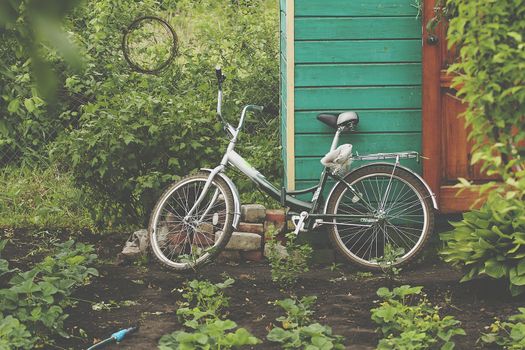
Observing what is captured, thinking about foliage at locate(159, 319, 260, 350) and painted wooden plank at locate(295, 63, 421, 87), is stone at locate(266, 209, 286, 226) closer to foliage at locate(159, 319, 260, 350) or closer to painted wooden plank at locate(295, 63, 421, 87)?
painted wooden plank at locate(295, 63, 421, 87)

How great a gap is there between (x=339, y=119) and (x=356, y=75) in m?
0.37

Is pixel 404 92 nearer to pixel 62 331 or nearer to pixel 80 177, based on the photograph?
pixel 80 177

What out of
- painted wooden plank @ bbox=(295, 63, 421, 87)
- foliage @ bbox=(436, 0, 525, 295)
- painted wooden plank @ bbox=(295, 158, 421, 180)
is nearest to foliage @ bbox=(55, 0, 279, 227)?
painted wooden plank @ bbox=(295, 158, 421, 180)

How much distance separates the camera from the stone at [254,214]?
716cm

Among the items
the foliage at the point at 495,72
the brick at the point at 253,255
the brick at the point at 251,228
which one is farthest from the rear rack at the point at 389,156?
the foliage at the point at 495,72

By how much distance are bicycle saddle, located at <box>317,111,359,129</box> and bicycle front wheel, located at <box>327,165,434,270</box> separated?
13.2 inches

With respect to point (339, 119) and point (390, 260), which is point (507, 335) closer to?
point (390, 260)

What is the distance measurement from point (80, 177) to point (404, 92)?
248 cm

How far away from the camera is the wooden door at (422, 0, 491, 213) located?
675cm

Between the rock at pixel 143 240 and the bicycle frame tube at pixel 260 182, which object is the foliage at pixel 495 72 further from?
the rock at pixel 143 240

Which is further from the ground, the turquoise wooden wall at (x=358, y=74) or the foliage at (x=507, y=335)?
the turquoise wooden wall at (x=358, y=74)

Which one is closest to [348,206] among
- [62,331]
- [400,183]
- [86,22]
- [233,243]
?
[400,183]

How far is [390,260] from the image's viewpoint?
6.40 meters

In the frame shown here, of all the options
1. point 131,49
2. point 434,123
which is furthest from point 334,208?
point 131,49
